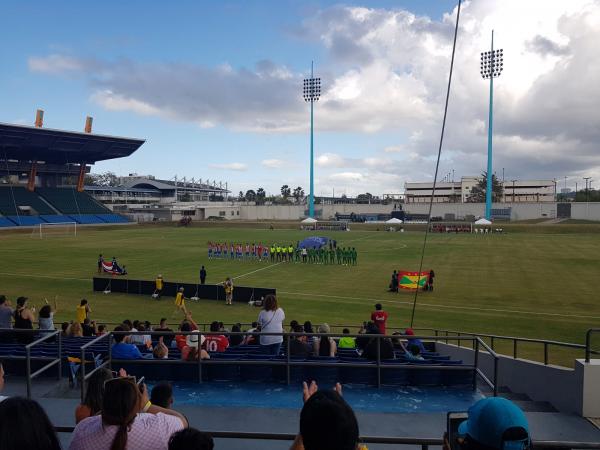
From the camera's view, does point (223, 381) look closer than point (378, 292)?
Yes

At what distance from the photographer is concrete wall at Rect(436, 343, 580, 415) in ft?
22.7

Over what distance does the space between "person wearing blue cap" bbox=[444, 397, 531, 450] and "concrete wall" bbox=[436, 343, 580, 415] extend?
17.9ft

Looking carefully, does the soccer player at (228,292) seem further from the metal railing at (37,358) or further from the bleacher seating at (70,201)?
the bleacher seating at (70,201)

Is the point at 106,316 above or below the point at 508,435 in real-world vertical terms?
below

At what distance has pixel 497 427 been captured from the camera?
2.18 m

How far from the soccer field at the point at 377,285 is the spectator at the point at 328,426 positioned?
13642mm

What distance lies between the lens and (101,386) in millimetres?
3770

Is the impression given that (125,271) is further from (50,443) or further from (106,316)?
(50,443)

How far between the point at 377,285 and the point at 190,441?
25.8 m

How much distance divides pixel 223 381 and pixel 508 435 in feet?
21.2

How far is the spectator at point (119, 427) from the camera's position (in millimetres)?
3021

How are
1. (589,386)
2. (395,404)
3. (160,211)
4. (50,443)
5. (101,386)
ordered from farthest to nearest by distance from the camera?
(160,211), (395,404), (589,386), (101,386), (50,443)

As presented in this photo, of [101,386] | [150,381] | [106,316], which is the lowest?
[106,316]

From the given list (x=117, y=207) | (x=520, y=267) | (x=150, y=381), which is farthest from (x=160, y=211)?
(x=150, y=381)
